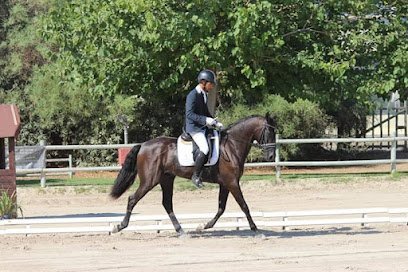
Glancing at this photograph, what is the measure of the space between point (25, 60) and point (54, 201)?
10606mm

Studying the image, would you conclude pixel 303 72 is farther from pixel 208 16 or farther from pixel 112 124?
pixel 112 124

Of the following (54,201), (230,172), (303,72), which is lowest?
(54,201)

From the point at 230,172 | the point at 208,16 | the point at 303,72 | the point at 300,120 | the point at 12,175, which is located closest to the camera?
the point at 230,172

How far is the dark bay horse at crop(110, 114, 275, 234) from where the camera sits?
13.6 meters

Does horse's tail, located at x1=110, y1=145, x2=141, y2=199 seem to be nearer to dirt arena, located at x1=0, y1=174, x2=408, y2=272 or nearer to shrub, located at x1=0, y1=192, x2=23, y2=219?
dirt arena, located at x1=0, y1=174, x2=408, y2=272

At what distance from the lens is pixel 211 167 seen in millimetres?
13641

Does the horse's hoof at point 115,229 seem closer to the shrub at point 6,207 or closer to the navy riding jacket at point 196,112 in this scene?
the navy riding jacket at point 196,112

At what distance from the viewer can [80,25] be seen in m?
22.2

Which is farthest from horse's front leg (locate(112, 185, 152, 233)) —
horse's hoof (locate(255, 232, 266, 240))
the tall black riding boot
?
horse's hoof (locate(255, 232, 266, 240))

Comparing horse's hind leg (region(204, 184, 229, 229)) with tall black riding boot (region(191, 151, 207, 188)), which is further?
horse's hind leg (region(204, 184, 229, 229))

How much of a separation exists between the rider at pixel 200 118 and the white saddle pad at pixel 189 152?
0.16 meters

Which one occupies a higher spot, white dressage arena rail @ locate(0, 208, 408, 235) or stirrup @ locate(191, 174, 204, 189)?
stirrup @ locate(191, 174, 204, 189)

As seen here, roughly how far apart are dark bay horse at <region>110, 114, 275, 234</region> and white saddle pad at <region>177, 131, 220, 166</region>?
84mm

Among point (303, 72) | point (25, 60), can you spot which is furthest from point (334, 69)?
point (25, 60)
